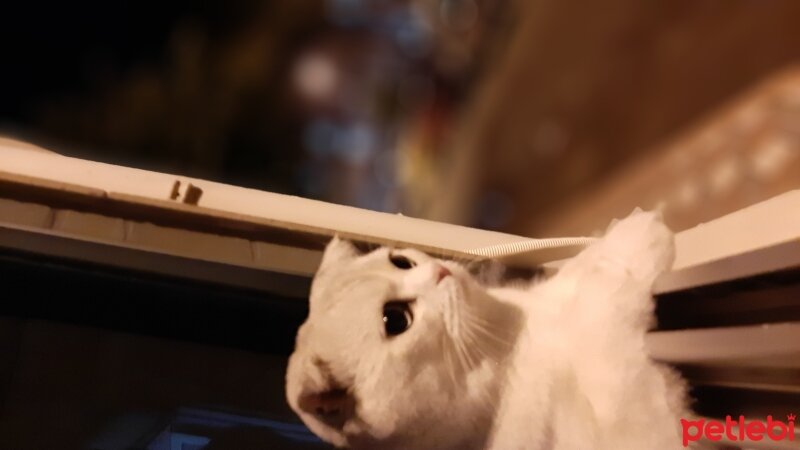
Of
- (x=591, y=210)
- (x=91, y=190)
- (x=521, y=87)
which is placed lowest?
(x=91, y=190)

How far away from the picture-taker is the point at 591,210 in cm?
212

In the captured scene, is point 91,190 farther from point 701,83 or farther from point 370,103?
point 370,103

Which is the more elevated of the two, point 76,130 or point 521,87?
point 521,87

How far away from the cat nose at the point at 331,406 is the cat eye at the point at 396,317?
0.07 meters

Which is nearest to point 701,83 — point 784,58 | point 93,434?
point 784,58

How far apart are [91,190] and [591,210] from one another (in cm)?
169

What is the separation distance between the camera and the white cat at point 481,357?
59 cm

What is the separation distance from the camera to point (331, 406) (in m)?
0.63

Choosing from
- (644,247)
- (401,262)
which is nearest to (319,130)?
(401,262)

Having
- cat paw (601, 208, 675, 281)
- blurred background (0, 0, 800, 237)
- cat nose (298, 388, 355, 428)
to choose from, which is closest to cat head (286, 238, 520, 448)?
cat nose (298, 388, 355, 428)
